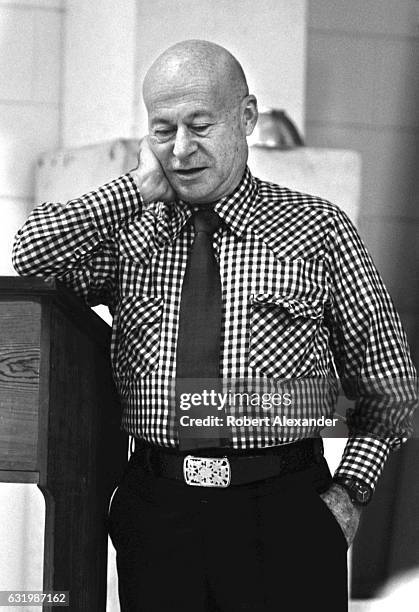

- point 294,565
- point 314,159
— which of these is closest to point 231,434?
point 294,565

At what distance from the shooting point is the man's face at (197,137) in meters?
1.16

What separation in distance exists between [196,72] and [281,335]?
338mm

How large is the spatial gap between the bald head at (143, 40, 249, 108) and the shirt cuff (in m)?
0.47

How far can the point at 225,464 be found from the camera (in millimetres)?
1106

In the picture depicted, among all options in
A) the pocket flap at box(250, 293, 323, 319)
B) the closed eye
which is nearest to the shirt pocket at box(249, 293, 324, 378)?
the pocket flap at box(250, 293, 323, 319)

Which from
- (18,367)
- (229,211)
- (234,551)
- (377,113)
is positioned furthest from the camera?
(377,113)

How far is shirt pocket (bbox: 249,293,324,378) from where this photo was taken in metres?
1.12

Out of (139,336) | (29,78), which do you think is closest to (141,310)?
(139,336)

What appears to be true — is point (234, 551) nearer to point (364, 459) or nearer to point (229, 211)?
point (364, 459)

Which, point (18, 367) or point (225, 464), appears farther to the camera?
point (225, 464)

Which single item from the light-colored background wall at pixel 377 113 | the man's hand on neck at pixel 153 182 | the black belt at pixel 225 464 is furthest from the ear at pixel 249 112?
the light-colored background wall at pixel 377 113

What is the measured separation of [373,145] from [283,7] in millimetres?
392

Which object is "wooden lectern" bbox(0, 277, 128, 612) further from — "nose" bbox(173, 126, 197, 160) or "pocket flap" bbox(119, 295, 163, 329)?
"nose" bbox(173, 126, 197, 160)

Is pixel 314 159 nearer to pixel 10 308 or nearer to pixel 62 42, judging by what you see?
pixel 62 42
